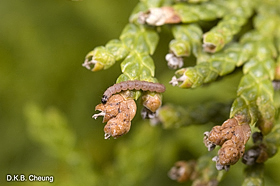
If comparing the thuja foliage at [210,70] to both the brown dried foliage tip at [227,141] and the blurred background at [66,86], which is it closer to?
the brown dried foliage tip at [227,141]

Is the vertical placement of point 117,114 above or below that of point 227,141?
above

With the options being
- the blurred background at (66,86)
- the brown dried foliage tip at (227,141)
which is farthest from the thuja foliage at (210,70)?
the blurred background at (66,86)

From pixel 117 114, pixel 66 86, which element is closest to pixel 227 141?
pixel 117 114

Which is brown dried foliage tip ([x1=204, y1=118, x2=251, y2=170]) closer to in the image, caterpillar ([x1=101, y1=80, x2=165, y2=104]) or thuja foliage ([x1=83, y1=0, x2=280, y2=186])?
thuja foliage ([x1=83, y1=0, x2=280, y2=186])

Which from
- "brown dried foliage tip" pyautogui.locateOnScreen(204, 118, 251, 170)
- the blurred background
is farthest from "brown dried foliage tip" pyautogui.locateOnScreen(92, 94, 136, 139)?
the blurred background

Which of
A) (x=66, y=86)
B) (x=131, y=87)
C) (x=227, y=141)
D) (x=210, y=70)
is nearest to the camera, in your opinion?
(x=227, y=141)

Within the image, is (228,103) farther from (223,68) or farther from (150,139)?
(150,139)

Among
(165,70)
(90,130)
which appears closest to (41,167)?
(90,130)

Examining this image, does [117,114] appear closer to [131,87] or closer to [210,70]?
[131,87]
